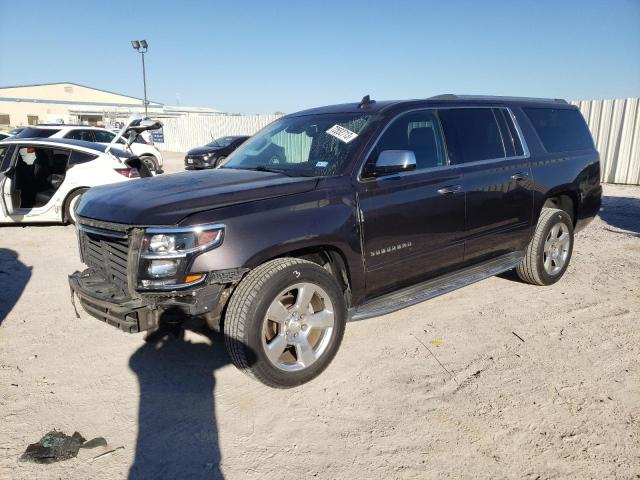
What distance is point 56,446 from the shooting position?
102 inches

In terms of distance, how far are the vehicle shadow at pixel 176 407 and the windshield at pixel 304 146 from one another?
1541 millimetres

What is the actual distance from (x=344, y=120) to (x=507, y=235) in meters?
1.98

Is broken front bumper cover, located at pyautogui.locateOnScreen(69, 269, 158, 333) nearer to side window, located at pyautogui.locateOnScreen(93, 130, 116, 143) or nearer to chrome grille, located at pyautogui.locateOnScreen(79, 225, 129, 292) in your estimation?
chrome grille, located at pyautogui.locateOnScreen(79, 225, 129, 292)

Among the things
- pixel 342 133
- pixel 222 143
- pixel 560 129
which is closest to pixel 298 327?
→ pixel 342 133

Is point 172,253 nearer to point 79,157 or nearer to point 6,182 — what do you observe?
point 6,182

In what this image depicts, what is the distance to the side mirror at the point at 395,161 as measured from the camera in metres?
3.37

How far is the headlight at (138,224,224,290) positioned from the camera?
2727 millimetres

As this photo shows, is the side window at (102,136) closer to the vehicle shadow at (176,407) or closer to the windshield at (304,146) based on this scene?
the windshield at (304,146)

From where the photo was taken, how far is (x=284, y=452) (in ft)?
8.39

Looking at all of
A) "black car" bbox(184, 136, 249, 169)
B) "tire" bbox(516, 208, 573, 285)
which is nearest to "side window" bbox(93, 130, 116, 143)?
"black car" bbox(184, 136, 249, 169)

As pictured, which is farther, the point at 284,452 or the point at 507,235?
the point at 507,235

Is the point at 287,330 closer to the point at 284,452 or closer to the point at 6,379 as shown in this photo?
the point at 284,452

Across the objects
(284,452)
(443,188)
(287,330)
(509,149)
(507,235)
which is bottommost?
(284,452)

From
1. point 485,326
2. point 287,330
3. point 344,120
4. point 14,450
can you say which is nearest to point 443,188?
point 344,120
